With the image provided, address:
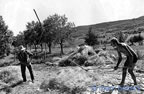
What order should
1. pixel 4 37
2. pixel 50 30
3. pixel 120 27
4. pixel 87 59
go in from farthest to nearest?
pixel 120 27 → pixel 50 30 → pixel 4 37 → pixel 87 59

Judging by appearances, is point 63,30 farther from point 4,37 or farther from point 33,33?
point 4,37

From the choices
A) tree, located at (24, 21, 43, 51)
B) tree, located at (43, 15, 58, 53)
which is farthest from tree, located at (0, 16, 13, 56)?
tree, located at (24, 21, 43, 51)

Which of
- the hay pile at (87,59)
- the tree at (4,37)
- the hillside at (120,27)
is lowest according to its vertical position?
the hay pile at (87,59)

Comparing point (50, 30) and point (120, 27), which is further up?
point (120, 27)

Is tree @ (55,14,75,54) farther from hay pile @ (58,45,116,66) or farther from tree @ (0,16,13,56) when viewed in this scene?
hay pile @ (58,45,116,66)

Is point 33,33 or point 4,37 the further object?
point 33,33

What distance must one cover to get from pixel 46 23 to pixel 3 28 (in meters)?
16.7

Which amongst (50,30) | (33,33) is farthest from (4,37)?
(33,33)

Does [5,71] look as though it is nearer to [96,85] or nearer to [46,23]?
[96,85]

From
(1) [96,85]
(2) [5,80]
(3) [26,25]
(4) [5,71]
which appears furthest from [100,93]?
(3) [26,25]

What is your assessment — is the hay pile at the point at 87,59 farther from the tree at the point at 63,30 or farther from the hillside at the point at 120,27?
the hillside at the point at 120,27

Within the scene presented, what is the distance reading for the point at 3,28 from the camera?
2395 centimetres

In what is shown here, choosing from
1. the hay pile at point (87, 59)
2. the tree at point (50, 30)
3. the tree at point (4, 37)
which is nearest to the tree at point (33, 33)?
the tree at point (50, 30)

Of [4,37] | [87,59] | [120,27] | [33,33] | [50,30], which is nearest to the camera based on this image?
[87,59]
